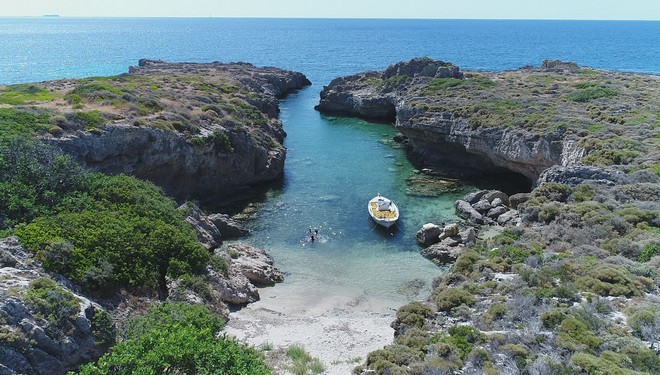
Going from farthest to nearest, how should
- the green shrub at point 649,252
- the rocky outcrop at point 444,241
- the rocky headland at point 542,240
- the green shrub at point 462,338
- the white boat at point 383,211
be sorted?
the white boat at point 383,211
the rocky outcrop at point 444,241
the green shrub at point 649,252
the green shrub at point 462,338
the rocky headland at point 542,240

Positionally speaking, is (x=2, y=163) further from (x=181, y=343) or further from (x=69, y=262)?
(x=181, y=343)

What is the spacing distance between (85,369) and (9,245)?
377 inches

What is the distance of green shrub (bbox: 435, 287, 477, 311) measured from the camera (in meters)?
20.4

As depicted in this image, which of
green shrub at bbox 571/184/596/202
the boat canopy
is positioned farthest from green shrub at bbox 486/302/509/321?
the boat canopy

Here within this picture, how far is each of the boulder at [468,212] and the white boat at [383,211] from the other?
5.28 m

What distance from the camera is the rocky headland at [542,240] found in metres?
16.5

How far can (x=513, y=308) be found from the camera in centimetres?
1908

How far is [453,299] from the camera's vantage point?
20516 mm

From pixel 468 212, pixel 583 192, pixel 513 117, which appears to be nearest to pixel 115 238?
pixel 583 192

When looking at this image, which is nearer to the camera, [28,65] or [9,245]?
[9,245]

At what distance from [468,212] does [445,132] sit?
53.1 feet

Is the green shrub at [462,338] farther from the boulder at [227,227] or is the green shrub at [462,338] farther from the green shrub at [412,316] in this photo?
the boulder at [227,227]

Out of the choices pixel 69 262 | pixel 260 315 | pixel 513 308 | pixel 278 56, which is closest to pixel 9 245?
pixel 69 262

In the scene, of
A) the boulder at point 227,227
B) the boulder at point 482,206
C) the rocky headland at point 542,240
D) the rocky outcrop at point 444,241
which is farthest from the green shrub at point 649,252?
the boulder at point 227,227
